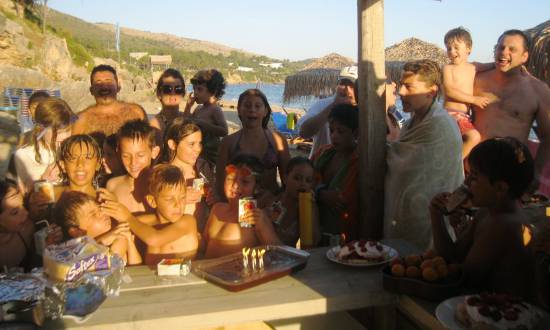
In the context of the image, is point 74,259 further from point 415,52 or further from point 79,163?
point 415,52

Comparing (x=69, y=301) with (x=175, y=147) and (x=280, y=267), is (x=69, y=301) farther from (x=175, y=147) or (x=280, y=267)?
(x=175, y=147)

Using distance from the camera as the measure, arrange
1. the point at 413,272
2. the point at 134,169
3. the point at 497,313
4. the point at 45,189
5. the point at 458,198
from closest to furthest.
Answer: the point at 497,313
the point at 413,272
the point at 458,198
the point at 45,189
the point at 134,169

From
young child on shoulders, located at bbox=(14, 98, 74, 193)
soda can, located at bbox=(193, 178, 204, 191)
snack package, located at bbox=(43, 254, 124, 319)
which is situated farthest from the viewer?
young child on shoulders, located at bbox=(14, 98, 74, 193)

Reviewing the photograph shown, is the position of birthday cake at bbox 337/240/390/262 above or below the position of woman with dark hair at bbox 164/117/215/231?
below

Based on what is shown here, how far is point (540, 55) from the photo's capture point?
577cm

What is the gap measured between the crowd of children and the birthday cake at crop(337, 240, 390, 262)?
0.31 m

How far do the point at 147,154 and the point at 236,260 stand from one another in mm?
1352

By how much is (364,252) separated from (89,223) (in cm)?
172

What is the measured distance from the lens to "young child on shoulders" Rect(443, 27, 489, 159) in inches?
188

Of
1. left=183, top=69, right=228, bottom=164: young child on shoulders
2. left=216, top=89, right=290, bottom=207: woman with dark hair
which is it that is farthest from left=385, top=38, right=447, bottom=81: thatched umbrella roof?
left=216, top=89, right=290, bottom=207: woman with dark hair

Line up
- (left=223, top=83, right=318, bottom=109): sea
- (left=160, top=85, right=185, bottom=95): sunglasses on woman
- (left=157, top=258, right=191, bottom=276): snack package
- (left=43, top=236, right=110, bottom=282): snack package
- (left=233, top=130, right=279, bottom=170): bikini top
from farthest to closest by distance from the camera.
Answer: (left=223, top=83, right=318, bottom=109): sea, (left=160, top=85, right=185, bottom=95): sunglasses on woman, (left=233, top=130, right=279, bottom=170): bikini top, (left=157, top=258, right=191, bottom=276): snack package, (left=43, top=236, right=110, bottom=282): snack package

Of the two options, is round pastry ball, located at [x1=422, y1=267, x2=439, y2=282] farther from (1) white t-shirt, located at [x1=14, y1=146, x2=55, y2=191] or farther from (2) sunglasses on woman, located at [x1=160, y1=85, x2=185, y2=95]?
(2) sunglasses on woman, located at [x1=160, y1=85, x2=185, y2=95]

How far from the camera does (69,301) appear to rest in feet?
6.77

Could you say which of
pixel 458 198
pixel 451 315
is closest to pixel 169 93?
pixel 458 198
